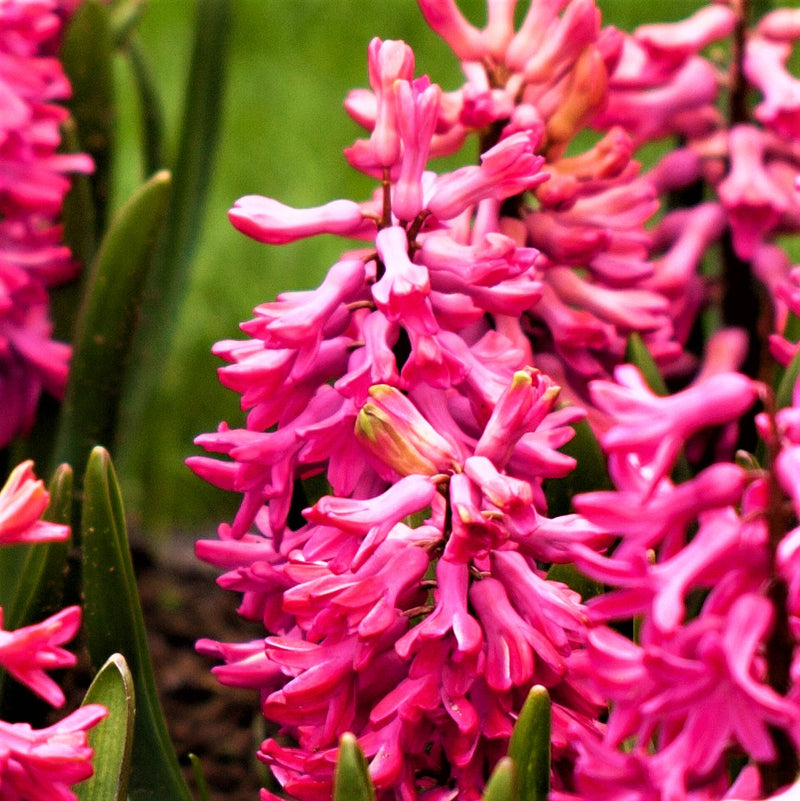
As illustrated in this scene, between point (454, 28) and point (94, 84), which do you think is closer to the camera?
point (454, 28)

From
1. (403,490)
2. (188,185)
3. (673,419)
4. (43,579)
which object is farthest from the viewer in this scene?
(188,185)

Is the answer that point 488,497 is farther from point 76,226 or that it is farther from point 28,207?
point 76,226

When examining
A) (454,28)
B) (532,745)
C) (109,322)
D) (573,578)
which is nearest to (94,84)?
(109,322)

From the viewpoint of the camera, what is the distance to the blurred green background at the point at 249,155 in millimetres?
2344

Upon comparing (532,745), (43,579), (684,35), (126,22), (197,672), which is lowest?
(197,672)

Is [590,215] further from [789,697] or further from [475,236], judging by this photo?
[789,697]

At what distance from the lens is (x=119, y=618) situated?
0.94 m

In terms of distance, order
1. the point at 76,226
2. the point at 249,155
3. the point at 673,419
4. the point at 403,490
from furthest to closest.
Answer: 1. the point at 249,155
2. the point at 76,226
3. the point at 403,490
4. the point at 673,419

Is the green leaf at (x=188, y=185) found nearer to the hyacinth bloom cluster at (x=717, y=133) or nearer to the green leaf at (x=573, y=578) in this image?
the hyacinth bloom cluster at (x=717, y=133)

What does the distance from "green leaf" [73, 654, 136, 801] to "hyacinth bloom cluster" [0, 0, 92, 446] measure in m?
0.53

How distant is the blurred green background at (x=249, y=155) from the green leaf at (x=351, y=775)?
5.42ft

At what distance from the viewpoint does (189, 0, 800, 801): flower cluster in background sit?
0.63 meters

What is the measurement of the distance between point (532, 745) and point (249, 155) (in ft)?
7.55

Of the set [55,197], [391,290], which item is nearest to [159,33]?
[55,197]
